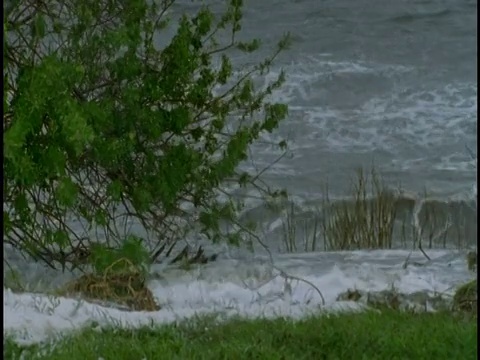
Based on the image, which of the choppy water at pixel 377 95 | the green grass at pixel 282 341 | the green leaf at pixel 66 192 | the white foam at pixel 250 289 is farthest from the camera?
the choppy water at pixel 377 95

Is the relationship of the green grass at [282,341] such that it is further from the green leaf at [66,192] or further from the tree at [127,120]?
the tree at [127,120]

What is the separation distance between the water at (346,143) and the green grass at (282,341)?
491 mm

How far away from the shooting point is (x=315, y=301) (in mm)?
6555

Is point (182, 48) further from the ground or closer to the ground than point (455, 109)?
further from the ground

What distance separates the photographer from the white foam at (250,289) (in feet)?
18.2

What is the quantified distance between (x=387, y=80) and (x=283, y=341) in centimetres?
1251

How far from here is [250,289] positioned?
6926 mm

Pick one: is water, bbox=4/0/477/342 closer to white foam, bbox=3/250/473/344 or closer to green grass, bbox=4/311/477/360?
white foam, bbox=3/250/473/344

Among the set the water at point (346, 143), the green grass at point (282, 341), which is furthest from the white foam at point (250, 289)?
the green grass at point (282, 341)

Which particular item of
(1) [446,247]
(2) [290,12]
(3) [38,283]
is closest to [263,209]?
(1) [446,247]

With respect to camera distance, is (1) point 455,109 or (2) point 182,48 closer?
(2) point 182,48

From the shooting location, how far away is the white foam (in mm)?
5555

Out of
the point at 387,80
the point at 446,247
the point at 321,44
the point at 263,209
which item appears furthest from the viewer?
the point at 321,44

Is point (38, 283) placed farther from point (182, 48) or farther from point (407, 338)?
point (407, 338)
